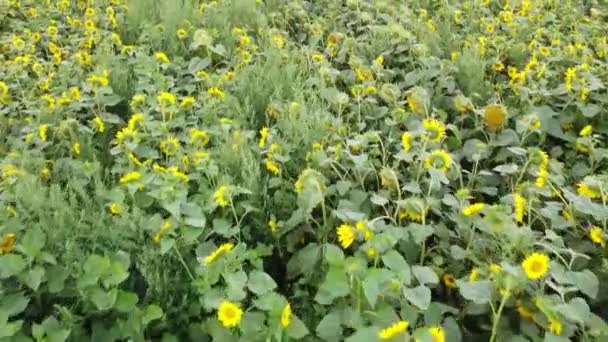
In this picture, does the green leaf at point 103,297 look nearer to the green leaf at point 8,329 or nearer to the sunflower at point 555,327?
the green leaf at point 8,329

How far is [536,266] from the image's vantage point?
1.43m

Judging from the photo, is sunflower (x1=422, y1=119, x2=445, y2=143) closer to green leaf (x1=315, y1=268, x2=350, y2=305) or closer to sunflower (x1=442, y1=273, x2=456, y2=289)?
sunflower (x1=442, y1=273, x2=456, y2=289)

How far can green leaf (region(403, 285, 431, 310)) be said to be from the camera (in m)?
1.42

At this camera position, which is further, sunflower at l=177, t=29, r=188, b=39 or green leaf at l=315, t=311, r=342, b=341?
sunflower at l=177, t=29, r=188, b=39

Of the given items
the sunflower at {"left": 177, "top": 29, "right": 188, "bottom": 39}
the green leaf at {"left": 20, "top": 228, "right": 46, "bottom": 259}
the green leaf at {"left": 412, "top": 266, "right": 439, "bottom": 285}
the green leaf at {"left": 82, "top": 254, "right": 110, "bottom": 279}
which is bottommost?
the sunflower at {"left": 177, "top": 29, "right": 188, "bottom": 39}

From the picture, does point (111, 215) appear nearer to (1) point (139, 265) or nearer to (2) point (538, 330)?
(1) point (139, 265)

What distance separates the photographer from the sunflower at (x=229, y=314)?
1.46 metres

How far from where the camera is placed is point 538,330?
150 cm

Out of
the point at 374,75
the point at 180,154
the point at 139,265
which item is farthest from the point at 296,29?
the point at 139,265

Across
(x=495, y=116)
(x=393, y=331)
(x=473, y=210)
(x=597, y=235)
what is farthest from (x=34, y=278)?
(x=495, y=116)

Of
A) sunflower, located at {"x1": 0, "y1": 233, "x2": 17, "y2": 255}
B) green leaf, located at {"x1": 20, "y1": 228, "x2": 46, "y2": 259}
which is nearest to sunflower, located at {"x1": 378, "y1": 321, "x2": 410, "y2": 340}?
green leaf, located at {"x1": 20, "y1": 228, "x2": 46, "y2": 259}

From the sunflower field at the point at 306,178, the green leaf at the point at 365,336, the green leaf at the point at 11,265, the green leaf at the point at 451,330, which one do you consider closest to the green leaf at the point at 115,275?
the sunflower field at the point at 306,178

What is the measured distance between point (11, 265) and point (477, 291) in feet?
3.87

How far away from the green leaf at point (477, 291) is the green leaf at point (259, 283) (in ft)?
1.58
